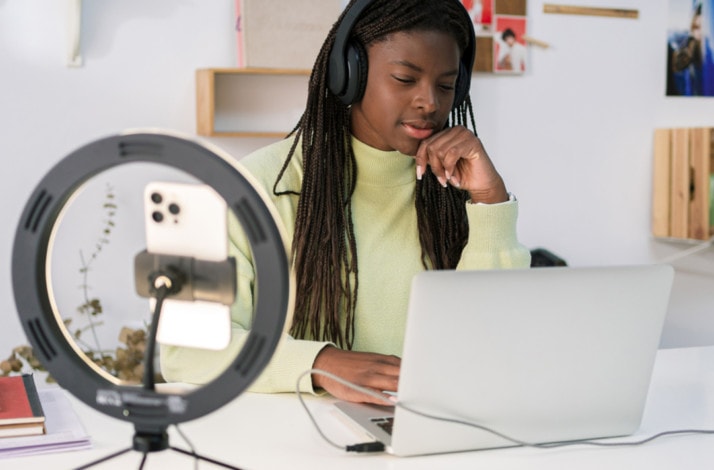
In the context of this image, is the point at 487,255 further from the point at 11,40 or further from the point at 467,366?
the point at 11,40

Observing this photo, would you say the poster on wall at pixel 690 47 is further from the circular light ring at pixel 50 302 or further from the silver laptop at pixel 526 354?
the circular light ring at pixel 50 302

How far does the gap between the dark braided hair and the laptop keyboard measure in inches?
16.9

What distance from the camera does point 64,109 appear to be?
257cm

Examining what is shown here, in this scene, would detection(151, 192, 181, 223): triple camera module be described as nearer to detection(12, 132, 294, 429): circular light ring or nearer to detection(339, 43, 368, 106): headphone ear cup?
detection(12, 132, 294, 429): circular light ring

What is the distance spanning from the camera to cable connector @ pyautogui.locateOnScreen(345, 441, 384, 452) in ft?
3.08

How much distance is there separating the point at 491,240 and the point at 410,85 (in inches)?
10.7

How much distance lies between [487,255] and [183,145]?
86 cm

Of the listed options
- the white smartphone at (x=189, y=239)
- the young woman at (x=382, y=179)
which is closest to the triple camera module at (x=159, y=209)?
the white smartphone at (x=189, y=239)

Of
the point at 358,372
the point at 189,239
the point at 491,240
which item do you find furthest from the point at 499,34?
the point at 189,239

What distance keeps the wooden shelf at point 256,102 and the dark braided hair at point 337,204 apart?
1146 millimetres

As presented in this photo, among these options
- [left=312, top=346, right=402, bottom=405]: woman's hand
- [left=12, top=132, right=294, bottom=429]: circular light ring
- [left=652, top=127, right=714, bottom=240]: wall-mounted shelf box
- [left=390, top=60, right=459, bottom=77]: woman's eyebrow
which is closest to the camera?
[left=12, top=132, right=294, bottom=429]: circular light ring

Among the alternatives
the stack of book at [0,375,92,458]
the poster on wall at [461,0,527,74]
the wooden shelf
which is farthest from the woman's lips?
the poster on wall at [461,0,527,74]

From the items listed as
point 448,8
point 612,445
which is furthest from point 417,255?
point 612,445

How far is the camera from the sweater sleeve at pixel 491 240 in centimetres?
142
